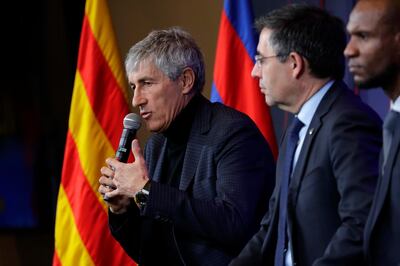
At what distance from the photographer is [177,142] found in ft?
10.2

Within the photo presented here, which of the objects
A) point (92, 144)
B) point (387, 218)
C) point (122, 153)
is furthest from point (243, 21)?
point (387, 218)

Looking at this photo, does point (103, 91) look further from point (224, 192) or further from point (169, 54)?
point (224, 192)

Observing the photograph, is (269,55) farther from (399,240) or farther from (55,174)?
(55,174)

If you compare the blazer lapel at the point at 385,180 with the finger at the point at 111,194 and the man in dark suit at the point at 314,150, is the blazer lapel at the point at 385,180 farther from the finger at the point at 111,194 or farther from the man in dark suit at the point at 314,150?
the finger at the point at 111,194

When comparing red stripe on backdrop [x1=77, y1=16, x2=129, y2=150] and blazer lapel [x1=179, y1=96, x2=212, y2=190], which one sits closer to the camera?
blazer lapel [x1=179, y1=96, x2=212, y2=190]

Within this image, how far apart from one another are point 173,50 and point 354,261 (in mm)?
1124

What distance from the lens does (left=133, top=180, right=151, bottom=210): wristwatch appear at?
9.32 ft

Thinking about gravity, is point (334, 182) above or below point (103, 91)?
above

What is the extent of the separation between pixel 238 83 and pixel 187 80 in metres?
0.95

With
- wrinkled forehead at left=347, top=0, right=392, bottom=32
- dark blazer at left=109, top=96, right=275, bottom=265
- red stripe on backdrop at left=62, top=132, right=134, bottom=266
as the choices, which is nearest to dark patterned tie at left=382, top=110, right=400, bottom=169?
A: wrinkled forehead at left=347, top=0, right=392, bottom=32

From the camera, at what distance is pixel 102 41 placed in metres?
4.14

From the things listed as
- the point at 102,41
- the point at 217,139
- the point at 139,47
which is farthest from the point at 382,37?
the point at 102,41

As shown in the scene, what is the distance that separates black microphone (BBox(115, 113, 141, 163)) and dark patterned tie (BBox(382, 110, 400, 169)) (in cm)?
98

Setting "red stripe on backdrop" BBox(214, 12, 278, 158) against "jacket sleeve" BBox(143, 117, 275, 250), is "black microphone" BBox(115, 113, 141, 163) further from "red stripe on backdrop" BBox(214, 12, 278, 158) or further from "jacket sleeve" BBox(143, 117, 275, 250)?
"red stripe on backdrop" BBox(214, 12, 278, 158)
